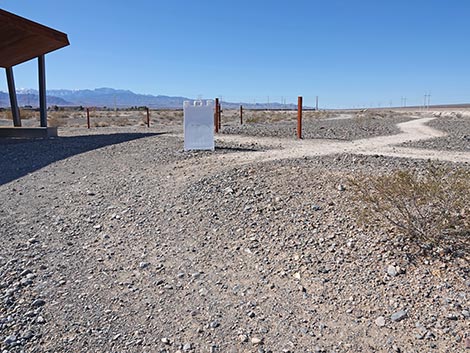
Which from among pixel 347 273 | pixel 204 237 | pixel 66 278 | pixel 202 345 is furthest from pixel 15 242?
pixel 347 273

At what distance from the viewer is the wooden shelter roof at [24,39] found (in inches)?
612

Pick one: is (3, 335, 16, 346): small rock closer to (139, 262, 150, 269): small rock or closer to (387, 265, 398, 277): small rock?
(139, 262, 150, 269): small rock

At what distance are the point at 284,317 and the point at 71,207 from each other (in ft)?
14.9

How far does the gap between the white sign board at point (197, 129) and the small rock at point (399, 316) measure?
829cm

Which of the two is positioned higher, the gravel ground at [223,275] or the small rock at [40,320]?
the gravel ground at [223,275]

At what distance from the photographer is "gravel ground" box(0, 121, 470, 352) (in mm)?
3477

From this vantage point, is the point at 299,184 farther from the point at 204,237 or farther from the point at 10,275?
the point at 10,275

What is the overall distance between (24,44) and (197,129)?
438 inches

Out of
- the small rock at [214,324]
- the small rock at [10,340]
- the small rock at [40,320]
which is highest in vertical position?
the small rock at [214,324]

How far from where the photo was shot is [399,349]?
10.5 ft


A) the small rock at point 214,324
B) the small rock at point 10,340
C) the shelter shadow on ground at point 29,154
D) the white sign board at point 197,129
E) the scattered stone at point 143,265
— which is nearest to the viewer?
the small rock at point 10,340

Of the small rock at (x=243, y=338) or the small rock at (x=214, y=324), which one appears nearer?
the small rock at (x=243, y=338)

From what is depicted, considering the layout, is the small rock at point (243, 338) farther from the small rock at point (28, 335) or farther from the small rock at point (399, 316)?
the small rock at point (28, 335)

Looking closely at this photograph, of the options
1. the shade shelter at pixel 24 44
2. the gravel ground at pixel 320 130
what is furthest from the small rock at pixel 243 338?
the shade shelter at pixel 24 44
